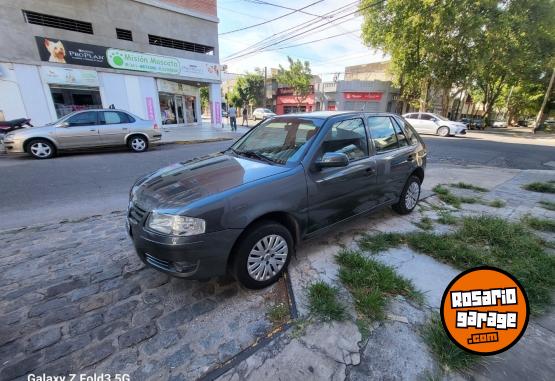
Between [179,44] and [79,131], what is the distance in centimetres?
1111

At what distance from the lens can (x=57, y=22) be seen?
1274 cm

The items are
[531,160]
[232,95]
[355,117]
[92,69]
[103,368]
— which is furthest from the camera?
[232,95]

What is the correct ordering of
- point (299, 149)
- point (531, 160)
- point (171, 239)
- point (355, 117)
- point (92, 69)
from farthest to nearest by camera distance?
point (92, 69) < point (531, 160) < point (355, 117) < point (299, 149) < point (171, 239)

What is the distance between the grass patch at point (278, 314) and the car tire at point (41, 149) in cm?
936

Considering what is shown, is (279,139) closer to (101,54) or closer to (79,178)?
(79,178)

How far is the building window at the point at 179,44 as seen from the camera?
15.6 metres

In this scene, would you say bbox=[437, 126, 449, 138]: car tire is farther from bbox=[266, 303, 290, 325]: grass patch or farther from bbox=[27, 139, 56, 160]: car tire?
bbox=[27, 139, 56, 160]: car tire

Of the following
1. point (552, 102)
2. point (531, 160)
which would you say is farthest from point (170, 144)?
point (552, 102)

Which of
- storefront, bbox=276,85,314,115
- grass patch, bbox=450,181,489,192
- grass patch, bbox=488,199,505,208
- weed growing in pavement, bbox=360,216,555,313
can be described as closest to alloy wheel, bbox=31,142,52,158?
weed growing in pavement, bbox=360,216,555,313

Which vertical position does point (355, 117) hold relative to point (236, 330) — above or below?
above

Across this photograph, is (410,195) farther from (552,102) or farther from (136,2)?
(552,102)

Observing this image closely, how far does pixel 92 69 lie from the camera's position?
45.1 feet

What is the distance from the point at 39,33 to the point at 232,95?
102 feet

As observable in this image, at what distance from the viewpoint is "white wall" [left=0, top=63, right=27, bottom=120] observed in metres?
11.7
